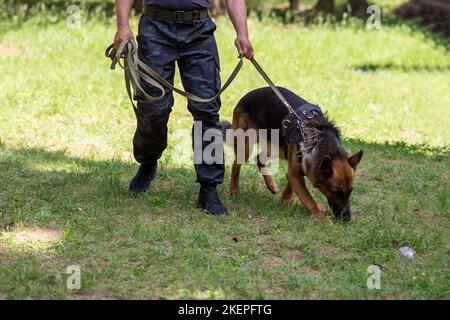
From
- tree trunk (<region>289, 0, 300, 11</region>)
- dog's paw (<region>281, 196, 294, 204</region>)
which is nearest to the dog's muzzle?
dog's paw (<region>281, 196, 294, 204</region>)

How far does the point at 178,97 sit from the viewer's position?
11078 mm

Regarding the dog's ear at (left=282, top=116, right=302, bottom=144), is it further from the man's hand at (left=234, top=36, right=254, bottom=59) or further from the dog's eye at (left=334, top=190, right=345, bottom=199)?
the man's hand at (left=234, top=36, right=254, bottom=59)

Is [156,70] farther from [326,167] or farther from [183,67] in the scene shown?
[326,167]

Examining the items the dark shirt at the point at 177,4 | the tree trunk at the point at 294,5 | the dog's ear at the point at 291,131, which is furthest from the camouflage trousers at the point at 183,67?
the tree trunk at the point at 294,5

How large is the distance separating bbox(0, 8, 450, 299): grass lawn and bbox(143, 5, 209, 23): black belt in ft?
5.00

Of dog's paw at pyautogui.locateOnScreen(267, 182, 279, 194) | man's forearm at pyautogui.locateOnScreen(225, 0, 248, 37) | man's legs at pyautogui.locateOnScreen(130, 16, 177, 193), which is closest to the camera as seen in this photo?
man's legs at pyautogui.locateOnScreen(130, 16, 177, 193)

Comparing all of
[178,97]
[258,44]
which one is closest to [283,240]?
[178,97]

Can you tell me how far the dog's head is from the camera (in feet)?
22.1

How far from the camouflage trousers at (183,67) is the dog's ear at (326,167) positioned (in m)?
0.81

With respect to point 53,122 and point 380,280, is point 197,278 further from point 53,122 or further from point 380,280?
point 53,122

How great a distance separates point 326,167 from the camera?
6703 mm

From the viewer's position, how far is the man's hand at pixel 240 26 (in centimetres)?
666

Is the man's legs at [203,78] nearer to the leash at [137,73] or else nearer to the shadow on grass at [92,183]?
the leash at [137,73]
